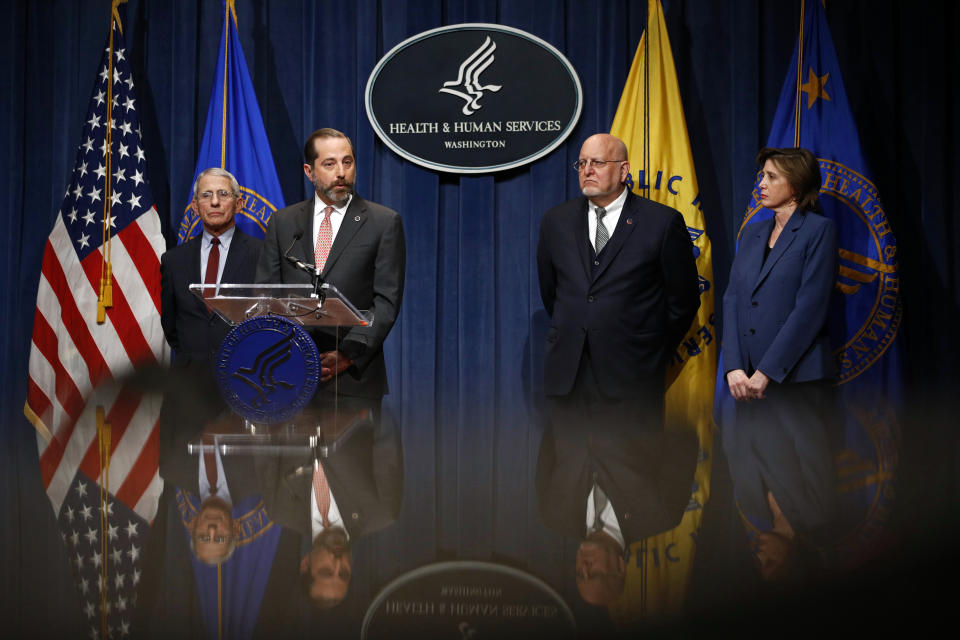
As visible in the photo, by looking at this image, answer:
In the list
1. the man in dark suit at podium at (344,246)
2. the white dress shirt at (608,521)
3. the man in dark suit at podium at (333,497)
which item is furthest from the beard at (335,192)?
the white dress shirt at (608,521)

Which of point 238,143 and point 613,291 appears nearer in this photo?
point 613,291

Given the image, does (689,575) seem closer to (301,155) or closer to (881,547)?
(881,547)

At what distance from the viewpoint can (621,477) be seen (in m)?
1.01

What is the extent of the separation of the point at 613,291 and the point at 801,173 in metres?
0.80

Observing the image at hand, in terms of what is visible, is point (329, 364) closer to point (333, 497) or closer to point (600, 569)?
point (333, 497)

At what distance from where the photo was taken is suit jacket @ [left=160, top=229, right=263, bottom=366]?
117 inches

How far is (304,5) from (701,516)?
3.79 meters

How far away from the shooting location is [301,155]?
3.96 metres

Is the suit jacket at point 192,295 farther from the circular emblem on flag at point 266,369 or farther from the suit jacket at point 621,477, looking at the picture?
the suit jacket at point 621,477

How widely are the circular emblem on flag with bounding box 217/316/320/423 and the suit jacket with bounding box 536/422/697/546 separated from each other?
49 centimetres

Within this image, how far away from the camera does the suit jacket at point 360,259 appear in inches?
87.4

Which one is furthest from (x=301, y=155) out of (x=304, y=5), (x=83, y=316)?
(x=83, y=316)

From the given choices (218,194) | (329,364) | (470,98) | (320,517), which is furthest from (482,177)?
(320,517)

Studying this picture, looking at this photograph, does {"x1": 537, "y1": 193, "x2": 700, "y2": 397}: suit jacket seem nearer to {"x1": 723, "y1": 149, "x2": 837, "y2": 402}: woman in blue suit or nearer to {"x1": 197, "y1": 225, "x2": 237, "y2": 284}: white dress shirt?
{"x1": 723, "y1": 149, "x2": 837, "y2": 402}: woman in blue suit
